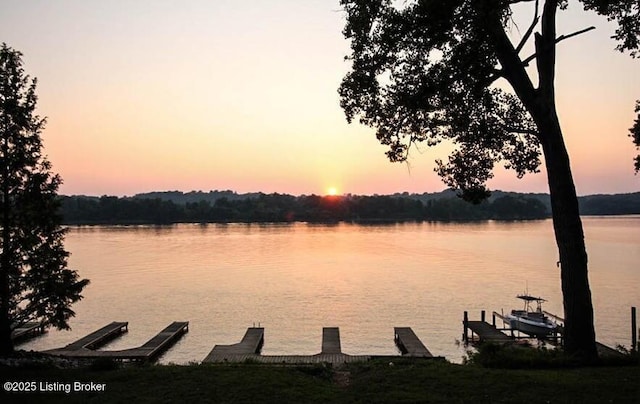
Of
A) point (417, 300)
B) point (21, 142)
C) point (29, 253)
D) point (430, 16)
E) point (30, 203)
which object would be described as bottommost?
point (417, 300)

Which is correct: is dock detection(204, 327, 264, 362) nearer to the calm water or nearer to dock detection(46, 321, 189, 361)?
the calm water

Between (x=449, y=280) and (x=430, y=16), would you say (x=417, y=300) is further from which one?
(x=430, y=16)

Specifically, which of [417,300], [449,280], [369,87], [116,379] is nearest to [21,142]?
[116,379]

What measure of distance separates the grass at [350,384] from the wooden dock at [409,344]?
657 inches

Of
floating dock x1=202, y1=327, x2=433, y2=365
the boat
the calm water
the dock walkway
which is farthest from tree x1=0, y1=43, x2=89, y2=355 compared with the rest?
the boat

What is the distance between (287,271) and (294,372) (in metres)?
65.2

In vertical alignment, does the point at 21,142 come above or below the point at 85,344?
above

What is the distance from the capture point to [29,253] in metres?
19.4

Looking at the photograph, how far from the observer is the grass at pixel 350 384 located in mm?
10859

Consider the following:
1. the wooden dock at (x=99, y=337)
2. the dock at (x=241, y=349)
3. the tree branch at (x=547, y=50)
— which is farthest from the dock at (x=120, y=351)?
the tree branch at (x=547, y=50)

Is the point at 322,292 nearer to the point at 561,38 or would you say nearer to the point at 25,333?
the point at 25,333

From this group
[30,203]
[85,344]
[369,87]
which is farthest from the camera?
[85,344]

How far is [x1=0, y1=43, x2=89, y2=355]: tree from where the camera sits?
1916cm

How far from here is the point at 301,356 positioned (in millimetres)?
27766
